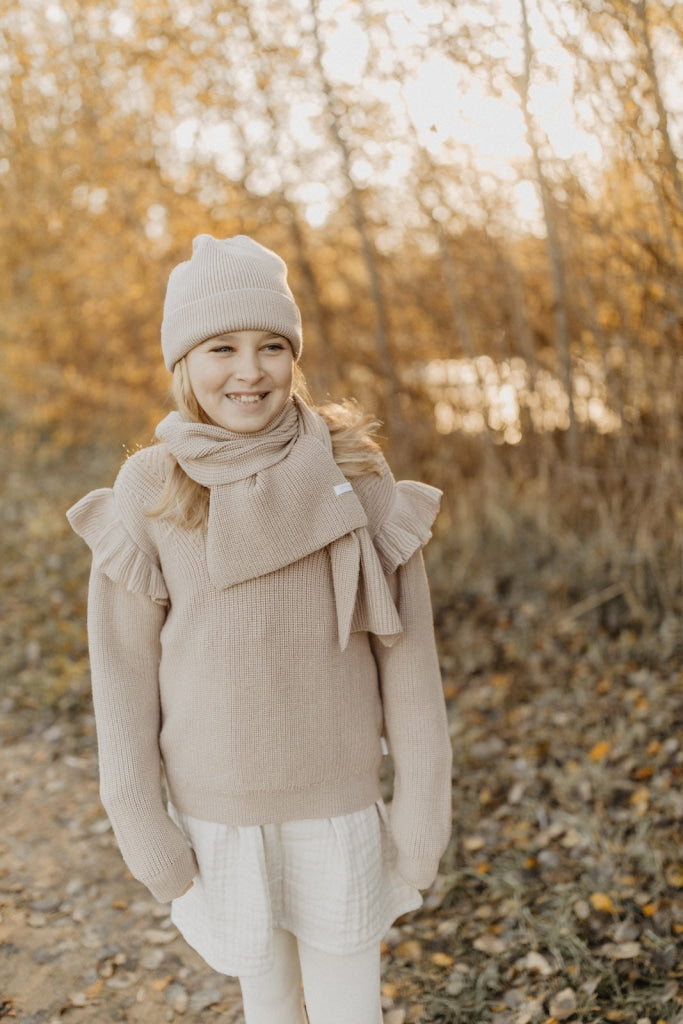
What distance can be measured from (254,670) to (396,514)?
16.6 inches

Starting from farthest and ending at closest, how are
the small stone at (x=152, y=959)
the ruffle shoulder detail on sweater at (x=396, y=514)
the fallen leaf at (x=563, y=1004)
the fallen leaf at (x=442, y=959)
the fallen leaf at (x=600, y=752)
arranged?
1. the fallen leaf at (x=600, y=752)
2. the small stone at (x=152, y=959)
3. the fallen leaf at (x=442, y=959)
4. the fallen leaf at (x=563, y=1004)
5. the ruffle shoulder detail on sweater at (x=396, y=514)

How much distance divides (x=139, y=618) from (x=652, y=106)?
115 inches

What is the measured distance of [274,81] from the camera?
4.86 m

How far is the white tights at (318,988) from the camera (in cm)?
184

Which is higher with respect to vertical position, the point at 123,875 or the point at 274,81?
the point at 274,81

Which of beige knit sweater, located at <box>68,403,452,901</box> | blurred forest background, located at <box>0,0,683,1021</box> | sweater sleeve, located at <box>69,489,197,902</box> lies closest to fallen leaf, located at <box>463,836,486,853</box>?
blurred forest background, located at <box>0,0,683,1021</box>

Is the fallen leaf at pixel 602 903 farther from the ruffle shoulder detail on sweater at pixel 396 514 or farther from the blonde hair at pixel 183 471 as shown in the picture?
the blonde hair at pixel 183 471

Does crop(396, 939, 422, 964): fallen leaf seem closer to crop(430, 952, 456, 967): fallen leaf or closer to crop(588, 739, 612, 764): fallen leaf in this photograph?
crop(430, 952, 456, 967): fallen leaf

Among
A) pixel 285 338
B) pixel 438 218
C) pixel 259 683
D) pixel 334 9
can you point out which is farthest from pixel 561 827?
pixel 334 9

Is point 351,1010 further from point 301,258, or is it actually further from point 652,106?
point 301,258

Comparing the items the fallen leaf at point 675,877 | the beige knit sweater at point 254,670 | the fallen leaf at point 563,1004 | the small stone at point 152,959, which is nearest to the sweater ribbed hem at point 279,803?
the beige knit sweater at point 254,670

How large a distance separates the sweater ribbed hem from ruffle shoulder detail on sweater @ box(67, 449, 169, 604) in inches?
15.9

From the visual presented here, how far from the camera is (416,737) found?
6.09ft

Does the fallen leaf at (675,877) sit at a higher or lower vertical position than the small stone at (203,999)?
higher
